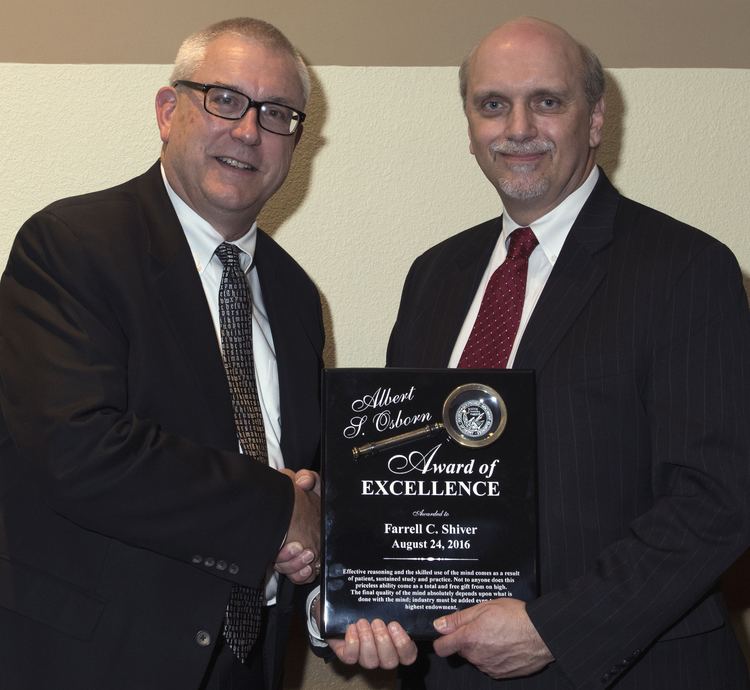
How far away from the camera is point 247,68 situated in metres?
2.10

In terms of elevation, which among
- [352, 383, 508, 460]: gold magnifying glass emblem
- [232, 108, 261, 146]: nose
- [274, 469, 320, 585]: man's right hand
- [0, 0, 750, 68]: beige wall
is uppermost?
[0, 0, 750, 68]: beige wall

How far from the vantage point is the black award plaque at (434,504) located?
1.78 meters

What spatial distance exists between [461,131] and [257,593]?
1.29 m

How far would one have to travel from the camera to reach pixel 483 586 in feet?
5.86

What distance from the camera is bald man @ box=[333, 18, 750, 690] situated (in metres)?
1.73

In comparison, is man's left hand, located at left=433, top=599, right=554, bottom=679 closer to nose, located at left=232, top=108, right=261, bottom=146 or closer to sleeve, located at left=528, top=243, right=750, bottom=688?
sleeve, located at left=528, top=243, right=750, bottom=688

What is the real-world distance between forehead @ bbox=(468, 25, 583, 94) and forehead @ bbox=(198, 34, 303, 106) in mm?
420

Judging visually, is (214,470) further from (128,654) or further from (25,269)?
(25,269)

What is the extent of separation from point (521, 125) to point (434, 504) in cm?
78

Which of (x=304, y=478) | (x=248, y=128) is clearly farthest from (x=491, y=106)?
(x=304, y=478)

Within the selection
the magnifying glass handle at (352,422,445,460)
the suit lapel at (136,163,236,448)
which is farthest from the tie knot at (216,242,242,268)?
the magnifying glass handle at (352,422,445,460)

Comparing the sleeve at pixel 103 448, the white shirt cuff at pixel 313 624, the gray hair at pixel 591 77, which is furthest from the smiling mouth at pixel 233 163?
the white shirt cuff at pixel 313 624

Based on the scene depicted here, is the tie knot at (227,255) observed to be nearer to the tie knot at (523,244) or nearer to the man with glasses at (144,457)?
the man with glasses at (144,457)

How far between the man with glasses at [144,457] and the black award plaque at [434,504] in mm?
159
